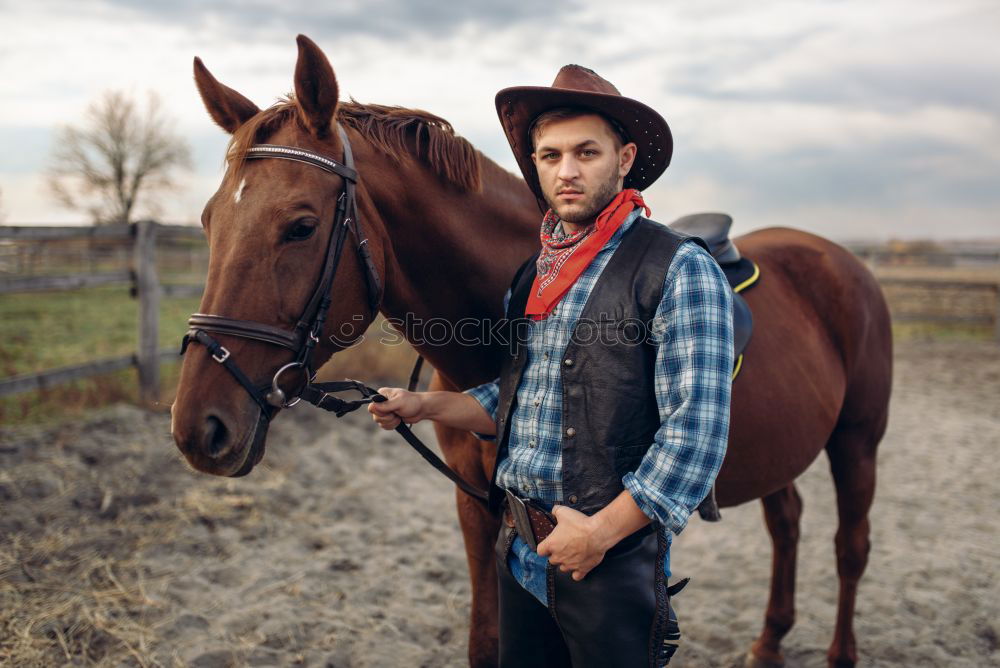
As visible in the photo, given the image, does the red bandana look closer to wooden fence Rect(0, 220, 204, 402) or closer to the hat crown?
the hat crown

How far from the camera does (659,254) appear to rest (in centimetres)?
143

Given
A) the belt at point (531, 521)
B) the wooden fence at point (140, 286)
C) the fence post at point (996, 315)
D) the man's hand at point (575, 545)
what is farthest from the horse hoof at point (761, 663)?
the fence post at point (996, 315)

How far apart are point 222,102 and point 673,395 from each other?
157 centimetres

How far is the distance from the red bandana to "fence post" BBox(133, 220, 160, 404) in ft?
18.2

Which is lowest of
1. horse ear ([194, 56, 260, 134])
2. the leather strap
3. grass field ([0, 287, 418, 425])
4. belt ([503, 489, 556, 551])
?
grass field ([0, 287, 418, 425])

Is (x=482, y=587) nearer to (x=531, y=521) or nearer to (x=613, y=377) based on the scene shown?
(x=531, y=521)

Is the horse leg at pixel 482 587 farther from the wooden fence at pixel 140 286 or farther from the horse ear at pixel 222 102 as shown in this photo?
the wooden fence at pixel 140 286

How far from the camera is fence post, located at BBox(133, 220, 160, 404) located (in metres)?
5.97

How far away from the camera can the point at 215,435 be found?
1.48 metres

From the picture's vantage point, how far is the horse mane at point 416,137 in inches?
74.7

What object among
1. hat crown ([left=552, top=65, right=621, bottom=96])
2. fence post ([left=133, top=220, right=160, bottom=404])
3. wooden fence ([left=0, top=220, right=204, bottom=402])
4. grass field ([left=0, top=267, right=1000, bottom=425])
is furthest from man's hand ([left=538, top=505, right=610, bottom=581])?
fence post ([left=133, top=220, right=160, bottom=404])

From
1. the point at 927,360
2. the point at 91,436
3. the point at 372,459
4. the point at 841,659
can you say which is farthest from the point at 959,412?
the point at 91,436

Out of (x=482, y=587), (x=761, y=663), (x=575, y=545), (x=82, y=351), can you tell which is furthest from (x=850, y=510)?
(x=82, y=351)

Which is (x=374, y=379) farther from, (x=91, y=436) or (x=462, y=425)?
(x=462, y=425)
